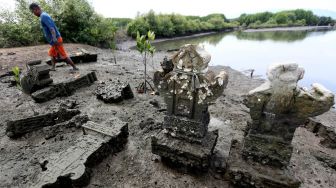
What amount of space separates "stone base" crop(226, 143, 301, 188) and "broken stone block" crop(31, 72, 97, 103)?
4.39 m

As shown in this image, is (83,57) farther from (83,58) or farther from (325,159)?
(325,159)

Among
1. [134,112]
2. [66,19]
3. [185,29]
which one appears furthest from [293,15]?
[134,112]

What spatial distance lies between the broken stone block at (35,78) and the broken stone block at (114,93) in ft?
4.20

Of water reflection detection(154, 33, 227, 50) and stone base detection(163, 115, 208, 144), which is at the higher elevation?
stone base detection(163, 115, 208, 144)

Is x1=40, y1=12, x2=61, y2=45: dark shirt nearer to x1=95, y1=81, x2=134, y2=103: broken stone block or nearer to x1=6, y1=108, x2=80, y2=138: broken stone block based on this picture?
x1=95, y1=81, x2=134, y2=103: broken stone block

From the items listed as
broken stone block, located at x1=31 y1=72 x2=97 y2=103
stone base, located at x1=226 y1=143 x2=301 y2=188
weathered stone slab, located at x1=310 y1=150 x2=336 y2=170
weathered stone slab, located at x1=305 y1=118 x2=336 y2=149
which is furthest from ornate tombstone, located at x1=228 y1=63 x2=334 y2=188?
broken stone block, located at x1=31 y1=72 x2=97 y2=103

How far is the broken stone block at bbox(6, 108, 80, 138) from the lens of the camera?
3731mm

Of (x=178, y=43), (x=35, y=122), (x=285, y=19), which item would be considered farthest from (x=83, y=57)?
(x=285, y=19)

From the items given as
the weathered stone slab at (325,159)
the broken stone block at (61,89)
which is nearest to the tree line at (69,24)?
the broken stone block at (61,89)

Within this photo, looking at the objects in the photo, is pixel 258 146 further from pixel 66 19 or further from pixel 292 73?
pixel 66 19

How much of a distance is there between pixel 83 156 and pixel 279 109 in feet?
8.39

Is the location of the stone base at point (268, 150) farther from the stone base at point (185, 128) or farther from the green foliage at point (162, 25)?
the green foliage at point (162, 25)

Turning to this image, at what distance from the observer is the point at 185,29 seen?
28953mm

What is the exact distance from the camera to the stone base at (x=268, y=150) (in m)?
2.54
